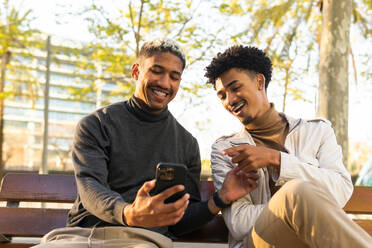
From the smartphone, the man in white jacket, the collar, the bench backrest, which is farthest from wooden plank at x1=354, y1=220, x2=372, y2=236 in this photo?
the bench backrest

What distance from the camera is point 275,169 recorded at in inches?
114

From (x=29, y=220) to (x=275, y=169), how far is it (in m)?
2.19

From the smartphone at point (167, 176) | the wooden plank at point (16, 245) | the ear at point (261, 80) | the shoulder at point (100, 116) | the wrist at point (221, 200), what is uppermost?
the ear at point (261, 80)

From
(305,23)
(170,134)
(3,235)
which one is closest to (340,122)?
(170,134)

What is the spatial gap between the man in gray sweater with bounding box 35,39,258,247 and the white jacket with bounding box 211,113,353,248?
0.49 ft

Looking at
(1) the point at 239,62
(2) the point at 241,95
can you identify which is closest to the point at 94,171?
(2) the point at 241,95

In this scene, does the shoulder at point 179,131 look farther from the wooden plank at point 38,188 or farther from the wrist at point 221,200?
the wooden plank at point 38,188

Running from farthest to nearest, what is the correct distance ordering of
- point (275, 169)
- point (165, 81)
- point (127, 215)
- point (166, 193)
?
point (165, 81), point (275, 169), point (127, 215), point (166, 193)

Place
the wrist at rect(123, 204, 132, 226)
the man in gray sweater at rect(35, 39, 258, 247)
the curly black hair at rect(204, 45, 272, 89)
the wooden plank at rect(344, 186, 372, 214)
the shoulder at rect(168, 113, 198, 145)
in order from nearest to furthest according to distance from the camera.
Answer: the wrist at rect(123, 204, 132, 226) < the man in gray sweater at rect(35, 39, 258, 247) < the shoulder at rect(168, 113, 198, 145) < the curly black hair at rect(204, 45, 272, 89) < the wooden plank at rect(344, 186, 372, 214)

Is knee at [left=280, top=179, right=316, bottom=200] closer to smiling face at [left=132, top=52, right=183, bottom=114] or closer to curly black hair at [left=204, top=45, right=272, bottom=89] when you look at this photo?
smiling face at [left=132, top=52, right=183, bottom=114]

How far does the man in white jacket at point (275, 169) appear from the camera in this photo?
2287mm

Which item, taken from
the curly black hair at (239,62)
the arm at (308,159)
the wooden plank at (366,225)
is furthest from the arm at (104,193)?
the wooden plank at (366,225)

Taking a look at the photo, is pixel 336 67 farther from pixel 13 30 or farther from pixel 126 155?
pixel 13 30

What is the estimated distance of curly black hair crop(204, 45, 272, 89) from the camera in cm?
347
